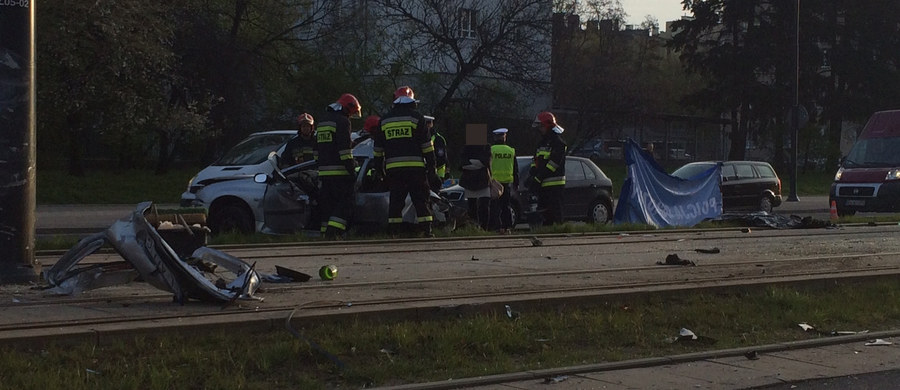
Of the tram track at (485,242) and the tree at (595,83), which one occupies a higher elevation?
the tree at (595,83)

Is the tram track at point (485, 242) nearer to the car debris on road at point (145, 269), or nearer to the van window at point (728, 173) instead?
the car debris on road at point (145, 269)

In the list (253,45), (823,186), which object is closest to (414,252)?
(253,45)

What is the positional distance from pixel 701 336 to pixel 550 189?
8541mm

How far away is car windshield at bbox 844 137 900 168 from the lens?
2555 cm

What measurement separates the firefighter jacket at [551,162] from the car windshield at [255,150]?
402 centimetres

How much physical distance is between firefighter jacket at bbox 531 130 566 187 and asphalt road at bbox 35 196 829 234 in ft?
23.7

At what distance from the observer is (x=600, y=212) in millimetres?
21375

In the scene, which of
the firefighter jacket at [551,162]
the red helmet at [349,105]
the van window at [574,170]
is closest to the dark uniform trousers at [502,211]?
the firefighter jacket at [551,162]

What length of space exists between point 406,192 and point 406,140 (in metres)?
0.66

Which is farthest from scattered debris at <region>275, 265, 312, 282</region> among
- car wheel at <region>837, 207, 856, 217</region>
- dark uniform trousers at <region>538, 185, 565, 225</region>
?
car wheel at <region>837, 207, 856, 217</region>

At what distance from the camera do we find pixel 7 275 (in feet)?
27.5

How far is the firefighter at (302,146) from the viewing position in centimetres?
1599

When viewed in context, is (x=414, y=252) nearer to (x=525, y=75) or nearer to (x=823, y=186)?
(x=525, y=75)

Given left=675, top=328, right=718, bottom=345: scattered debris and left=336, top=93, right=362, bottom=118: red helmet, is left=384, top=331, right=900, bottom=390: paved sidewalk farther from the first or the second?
left=336, top=93, right=362, bottom=118: red helmet
